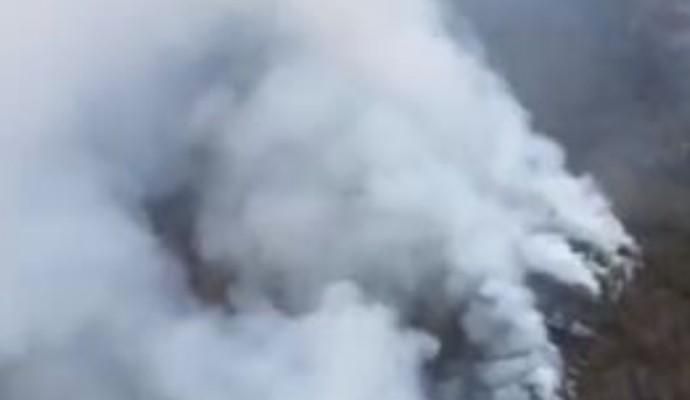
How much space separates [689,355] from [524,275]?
12.9ft

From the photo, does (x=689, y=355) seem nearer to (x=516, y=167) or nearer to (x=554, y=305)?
(x=554, y=305)

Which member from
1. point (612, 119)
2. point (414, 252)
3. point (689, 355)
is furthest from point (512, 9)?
point (689, 355)

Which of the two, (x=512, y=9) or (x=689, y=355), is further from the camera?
(x=512, y=9)

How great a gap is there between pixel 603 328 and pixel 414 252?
4669 millimetres

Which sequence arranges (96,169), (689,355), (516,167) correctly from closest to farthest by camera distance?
1. (689,355)
2. (516,167)
3. (96,169)

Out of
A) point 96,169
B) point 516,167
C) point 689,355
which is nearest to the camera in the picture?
point 689,355

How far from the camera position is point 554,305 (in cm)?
4331

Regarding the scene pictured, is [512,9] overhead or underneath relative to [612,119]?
overhead

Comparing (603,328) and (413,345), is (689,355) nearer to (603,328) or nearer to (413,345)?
(603,328)

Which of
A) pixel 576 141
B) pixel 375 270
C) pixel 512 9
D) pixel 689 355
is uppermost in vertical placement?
pixel 512 9

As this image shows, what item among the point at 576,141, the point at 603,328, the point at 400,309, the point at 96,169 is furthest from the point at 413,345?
the point at 96,169

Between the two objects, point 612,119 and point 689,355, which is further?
point 612,119

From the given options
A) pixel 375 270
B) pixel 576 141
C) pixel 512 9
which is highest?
pixel 512 9

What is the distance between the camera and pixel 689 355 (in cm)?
4259
